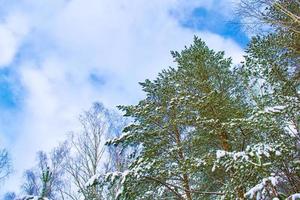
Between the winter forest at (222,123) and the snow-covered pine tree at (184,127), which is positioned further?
the snow-covered pine tree at (184,127)

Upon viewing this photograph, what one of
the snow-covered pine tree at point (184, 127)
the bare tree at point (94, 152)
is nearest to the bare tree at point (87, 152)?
the bare tree at point (94, 152)

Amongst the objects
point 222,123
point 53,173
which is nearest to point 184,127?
point 222,123

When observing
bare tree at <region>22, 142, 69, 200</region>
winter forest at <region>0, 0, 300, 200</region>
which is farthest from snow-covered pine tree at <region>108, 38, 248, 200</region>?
bare tree at <region>22, 142, 69, 200</region>

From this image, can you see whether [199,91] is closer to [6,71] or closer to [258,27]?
[258,27]

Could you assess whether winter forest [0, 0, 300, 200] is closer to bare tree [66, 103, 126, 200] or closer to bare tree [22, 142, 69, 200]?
bare tree [66, 103, 126, 200]

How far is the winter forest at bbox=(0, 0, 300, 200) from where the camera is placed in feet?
19.2

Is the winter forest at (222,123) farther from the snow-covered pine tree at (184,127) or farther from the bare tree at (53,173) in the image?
the bare tree at (53,173)

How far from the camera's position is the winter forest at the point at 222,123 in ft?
19.2

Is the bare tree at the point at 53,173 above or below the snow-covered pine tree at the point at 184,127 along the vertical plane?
above

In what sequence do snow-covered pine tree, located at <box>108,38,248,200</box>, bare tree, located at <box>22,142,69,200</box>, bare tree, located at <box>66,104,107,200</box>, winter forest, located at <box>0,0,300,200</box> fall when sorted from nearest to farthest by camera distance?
winter forest, located at <box>0,0,300,200</box> < snow-covered pine tree, located at <box>108,38,248,200</box> < bare tree, located at <box>66,104,107,200</box> < bare tree, located at <box>22,142,69,200</box>

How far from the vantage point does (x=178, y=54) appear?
983 cm

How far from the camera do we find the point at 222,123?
254 inches

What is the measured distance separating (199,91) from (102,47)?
42.6 ft

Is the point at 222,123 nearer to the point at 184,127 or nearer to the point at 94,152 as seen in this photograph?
the point at 184,127
